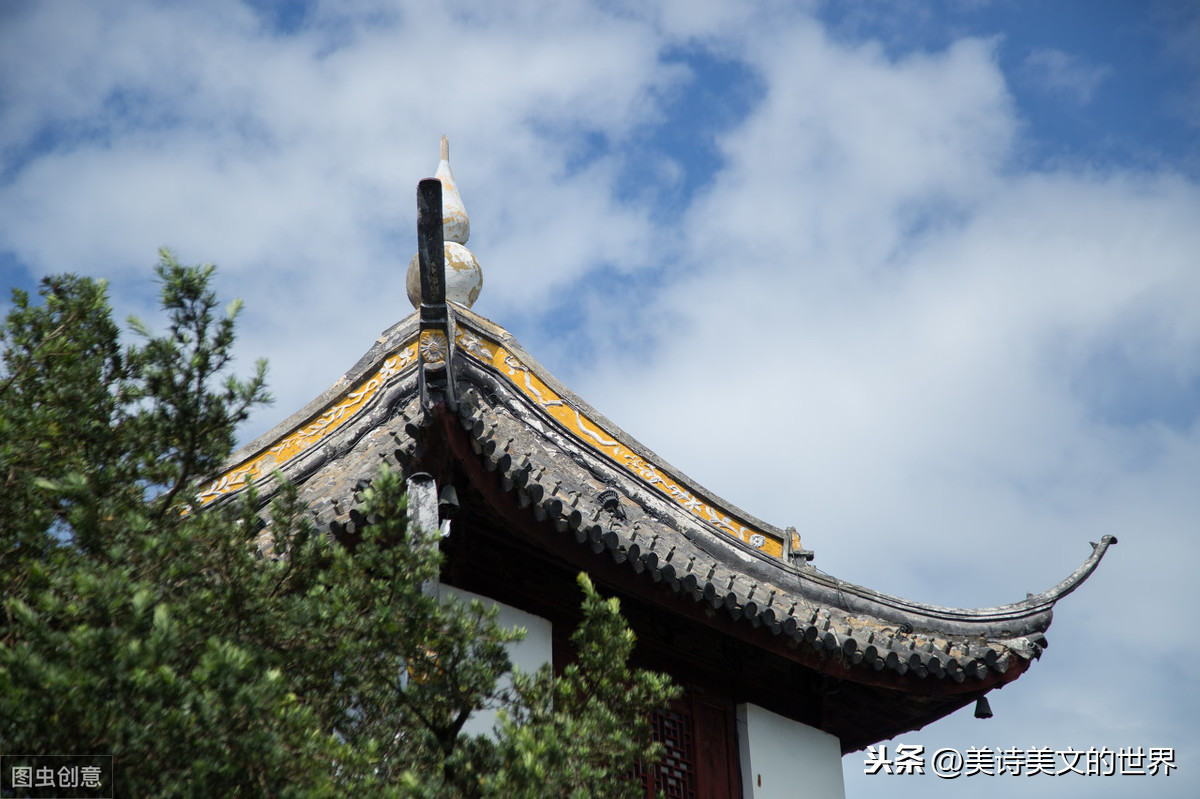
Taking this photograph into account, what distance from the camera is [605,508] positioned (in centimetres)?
822

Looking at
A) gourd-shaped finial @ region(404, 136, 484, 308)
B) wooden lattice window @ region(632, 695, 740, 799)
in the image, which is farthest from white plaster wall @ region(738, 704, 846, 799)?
gourd-shaped finial @ region(404, 136, 484, 308)

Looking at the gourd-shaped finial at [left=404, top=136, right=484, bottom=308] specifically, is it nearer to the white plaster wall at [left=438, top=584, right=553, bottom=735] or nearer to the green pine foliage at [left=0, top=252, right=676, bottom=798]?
the white plaster wall at [left=438, top=584, right=553, bottom=735]

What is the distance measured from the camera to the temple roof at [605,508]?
625cm

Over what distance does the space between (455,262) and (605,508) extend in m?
2.60

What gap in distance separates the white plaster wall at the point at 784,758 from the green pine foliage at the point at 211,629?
288cm

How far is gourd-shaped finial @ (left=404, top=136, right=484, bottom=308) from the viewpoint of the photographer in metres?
9.76

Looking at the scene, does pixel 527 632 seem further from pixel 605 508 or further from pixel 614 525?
pixel 605 508

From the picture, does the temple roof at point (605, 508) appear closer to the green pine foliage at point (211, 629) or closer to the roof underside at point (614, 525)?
the roof underside at point (614, 525)

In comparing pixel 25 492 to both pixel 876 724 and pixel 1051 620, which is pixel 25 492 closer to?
pixel 876 724

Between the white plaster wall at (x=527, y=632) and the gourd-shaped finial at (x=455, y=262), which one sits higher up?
the gourd-shaped finial at (x=455, y=262)

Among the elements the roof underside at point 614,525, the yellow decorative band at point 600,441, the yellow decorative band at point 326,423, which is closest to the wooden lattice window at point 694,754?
the roof underside at point 614,525

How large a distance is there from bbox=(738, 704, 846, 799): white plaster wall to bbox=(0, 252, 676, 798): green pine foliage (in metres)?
2.88

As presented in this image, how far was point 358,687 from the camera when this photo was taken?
15.1ft

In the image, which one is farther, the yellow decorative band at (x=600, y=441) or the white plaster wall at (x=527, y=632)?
the yellow decorative band at (x=600, y=441)
